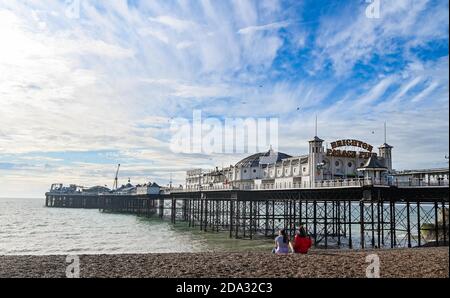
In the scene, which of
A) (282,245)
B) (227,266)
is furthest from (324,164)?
(227,266)

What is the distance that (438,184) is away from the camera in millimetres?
30906

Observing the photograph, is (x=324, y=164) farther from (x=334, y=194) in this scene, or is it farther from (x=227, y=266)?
(x=227, y=266)

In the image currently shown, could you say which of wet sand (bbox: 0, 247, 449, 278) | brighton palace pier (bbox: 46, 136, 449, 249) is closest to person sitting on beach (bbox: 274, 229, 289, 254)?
wet sand (bbox: 0, 247, 449, 278)

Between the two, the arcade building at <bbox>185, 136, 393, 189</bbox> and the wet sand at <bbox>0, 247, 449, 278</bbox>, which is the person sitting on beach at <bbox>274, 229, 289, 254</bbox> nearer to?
the wet sand at <bbox>0, 247, 449, 278</bbox>

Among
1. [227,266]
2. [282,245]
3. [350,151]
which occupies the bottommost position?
[227,266]

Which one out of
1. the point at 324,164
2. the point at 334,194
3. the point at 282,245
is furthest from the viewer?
the point at 324,164

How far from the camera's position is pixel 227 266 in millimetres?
13352

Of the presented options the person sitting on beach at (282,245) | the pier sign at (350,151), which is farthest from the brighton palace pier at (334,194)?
the person sitting on beach at (282,245)

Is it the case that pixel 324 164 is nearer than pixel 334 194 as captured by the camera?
No

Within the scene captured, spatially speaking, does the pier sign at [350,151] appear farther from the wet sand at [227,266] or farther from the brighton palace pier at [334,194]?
the wet sand at [227,266]
